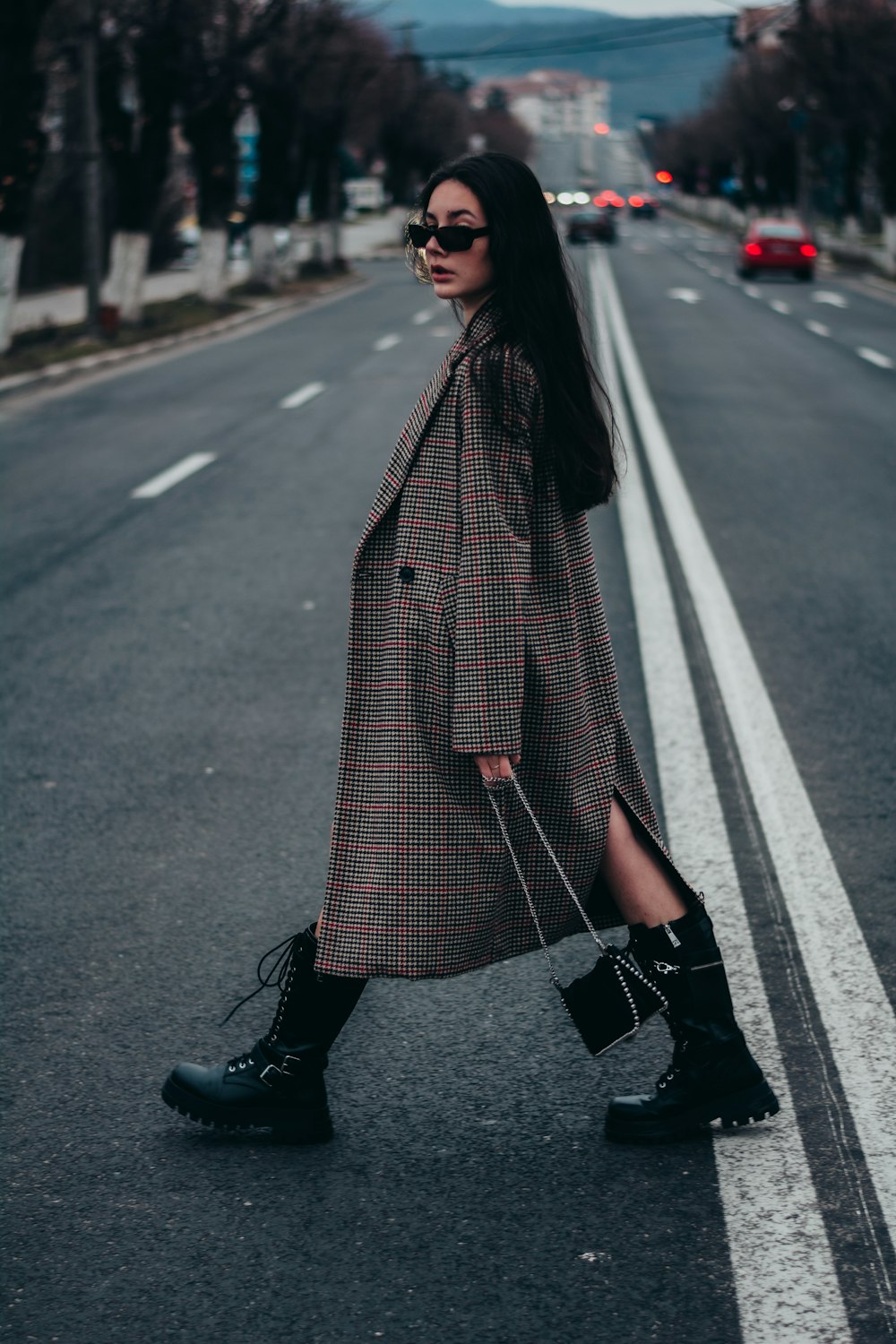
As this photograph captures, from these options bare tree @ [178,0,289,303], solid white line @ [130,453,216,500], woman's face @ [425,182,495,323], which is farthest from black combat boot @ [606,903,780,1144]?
bare tree @ [178,0,289,303]

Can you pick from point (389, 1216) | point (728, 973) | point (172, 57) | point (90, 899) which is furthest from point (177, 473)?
point (172, 57)

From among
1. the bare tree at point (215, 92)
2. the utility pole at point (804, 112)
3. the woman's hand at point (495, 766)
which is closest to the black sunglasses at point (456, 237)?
the woman's hand at point (495, 766)

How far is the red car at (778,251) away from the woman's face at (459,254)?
4185 centimetres

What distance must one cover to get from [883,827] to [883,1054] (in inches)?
61.8

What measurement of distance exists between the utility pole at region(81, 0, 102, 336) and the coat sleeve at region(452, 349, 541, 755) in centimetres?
2338

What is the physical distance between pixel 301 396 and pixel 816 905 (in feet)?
46.3

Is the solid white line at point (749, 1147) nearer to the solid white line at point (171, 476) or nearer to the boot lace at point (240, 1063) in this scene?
the boot lace at point (240, 1063)

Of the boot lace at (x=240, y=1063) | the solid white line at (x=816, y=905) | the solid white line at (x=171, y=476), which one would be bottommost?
the solid white line at (x=171, y=476)

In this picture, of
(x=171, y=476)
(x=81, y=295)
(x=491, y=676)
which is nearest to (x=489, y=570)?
(x=491, y=676)

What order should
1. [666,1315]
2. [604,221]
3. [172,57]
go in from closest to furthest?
[666,1315] → [172,57] → [604,221]

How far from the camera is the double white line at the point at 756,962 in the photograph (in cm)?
275

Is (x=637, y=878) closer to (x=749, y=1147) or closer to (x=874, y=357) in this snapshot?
(x=749, y=1147)

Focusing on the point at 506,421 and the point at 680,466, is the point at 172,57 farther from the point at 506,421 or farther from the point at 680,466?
the point at 506,421

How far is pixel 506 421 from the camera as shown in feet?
9.50
